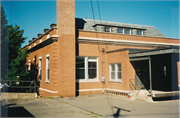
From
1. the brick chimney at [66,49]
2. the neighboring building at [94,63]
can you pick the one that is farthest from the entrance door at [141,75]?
the brick chimney at [66,49]

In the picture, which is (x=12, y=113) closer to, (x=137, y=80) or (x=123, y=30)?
(x=137, y=80)

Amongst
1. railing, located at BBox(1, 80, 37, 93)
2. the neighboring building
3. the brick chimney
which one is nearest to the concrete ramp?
railing, located at BBox(1, 80, 37, 93)

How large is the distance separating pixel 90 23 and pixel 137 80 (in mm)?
10368

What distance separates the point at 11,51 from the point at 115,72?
10030 millimetres

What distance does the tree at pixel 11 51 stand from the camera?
50.0ft

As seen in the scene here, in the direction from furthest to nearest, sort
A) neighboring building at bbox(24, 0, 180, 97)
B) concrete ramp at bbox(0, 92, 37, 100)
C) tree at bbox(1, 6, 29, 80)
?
neighboring building at bbox(24, 0, 180, 97) → tree at bbox(1, 6, 29, 80) → concrete ramp at bbox(0, 92, 37, 100)

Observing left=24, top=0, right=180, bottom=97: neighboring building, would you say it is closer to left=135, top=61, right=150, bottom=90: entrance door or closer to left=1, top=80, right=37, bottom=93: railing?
left=135, top=61, right=150, bottom=90: entrance door

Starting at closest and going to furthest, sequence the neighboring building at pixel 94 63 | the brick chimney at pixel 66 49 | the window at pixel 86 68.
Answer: the brick chimney at pixel 66 49 < the neighboring building at pixel 94 63 < the window at pixel 86 68

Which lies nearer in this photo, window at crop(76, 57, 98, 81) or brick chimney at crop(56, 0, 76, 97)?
brick chimney at crop(56, 0, 76, 97)

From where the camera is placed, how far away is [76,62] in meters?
17.6

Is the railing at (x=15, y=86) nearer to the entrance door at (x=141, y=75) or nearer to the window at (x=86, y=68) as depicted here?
the window at (x=86, y=68)

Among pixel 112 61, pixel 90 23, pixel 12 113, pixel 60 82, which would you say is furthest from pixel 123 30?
pixel 12 113

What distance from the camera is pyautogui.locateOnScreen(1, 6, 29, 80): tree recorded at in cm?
1525

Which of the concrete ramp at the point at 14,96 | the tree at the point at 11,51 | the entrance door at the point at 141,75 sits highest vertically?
the tree at the point at 11,51
